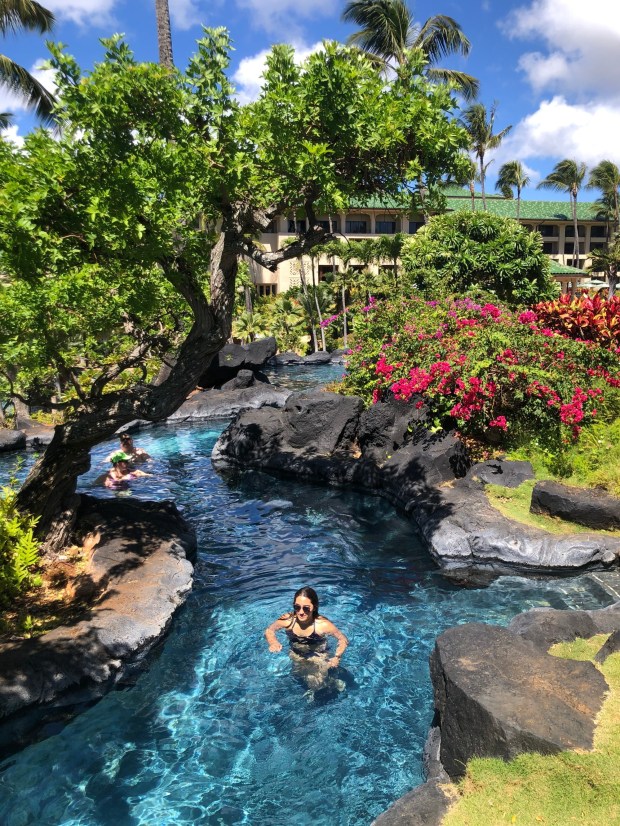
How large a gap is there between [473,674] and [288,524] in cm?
679

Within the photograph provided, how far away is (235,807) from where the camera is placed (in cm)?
492

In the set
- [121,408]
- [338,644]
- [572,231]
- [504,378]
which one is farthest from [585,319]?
[572,231]

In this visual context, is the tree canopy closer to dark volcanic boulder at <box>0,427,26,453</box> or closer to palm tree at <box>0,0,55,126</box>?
dark volcanic boulder at <box>0,427,26,453</box>

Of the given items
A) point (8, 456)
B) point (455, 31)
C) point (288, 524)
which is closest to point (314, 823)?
point (288, 524)

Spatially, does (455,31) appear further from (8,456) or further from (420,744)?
(420,744)

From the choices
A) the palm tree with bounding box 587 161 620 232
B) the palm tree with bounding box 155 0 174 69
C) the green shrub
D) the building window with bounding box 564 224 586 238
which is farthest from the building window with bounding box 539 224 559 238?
the green shrub

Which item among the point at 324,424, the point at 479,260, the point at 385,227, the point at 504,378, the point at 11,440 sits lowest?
the point at 11,440

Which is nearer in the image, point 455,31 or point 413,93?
point 413,93

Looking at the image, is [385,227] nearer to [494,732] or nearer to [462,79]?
[462,79]

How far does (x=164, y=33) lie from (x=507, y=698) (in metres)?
14.5

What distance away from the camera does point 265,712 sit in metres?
5.99

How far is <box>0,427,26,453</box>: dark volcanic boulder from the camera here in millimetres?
18047

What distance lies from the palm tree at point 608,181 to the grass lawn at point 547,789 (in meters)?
61.4

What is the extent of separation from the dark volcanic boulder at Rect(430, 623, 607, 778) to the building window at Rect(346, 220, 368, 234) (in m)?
48.0
